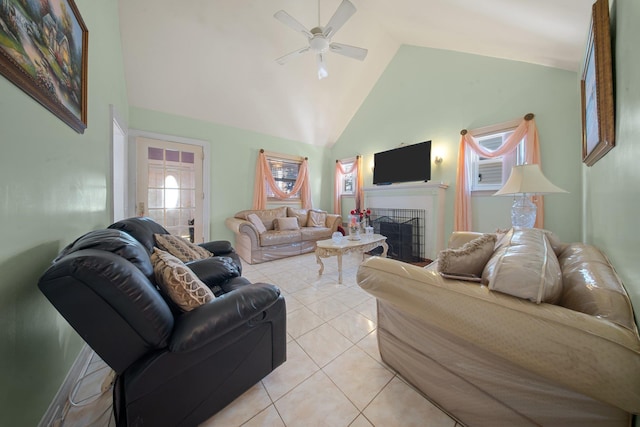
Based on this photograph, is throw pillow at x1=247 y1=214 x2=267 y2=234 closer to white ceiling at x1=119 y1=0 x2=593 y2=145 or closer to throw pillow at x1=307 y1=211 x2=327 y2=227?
throw pillow at x1=307 y1=211 x2=327 y2=227

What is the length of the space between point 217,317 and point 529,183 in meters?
2.56

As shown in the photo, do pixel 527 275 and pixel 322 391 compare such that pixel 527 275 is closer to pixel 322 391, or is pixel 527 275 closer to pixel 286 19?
pixel 322 391

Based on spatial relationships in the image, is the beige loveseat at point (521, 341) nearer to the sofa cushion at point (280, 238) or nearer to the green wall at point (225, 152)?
the sofa cushion at point (280, 238)

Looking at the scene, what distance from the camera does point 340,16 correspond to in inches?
86.3

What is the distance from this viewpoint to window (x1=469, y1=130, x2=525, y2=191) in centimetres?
288

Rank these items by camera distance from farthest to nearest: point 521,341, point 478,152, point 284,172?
point 284,172, point 478,152, point 521,341

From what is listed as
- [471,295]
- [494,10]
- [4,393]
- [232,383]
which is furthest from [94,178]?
[494,10]

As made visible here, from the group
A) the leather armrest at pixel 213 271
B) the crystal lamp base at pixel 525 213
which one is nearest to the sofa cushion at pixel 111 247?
the leather armrest at pixel 213 271

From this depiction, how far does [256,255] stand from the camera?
344cm

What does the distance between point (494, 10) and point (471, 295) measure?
2.81 meters

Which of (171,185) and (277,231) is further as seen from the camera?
(277,231)

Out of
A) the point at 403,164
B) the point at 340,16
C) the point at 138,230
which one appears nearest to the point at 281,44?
the point at 340,16

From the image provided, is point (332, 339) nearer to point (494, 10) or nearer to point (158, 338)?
point (158, 338)

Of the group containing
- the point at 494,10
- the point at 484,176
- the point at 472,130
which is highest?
the point at 494,10
